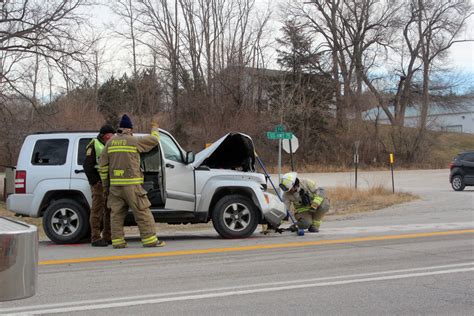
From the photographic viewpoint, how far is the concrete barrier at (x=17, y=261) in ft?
6.76

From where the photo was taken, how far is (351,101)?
5475cm

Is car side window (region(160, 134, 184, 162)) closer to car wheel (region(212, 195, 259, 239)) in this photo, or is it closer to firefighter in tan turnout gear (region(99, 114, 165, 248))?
firefighter in tan turnout gear (region(99, 114, 165, 248))

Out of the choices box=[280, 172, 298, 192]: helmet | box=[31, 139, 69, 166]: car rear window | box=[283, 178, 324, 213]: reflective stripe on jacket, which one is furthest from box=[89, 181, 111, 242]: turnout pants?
box=[283, 178, 324, 213]: reflective stripe on jacket

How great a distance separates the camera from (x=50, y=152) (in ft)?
30.8

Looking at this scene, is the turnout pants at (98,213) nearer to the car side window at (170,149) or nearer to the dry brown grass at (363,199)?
the car side window at (170,149)

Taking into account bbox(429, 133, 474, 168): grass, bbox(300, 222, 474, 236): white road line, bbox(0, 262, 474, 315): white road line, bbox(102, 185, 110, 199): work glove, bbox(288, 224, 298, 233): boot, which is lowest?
bbox(0, 262, 474, 315): white road line

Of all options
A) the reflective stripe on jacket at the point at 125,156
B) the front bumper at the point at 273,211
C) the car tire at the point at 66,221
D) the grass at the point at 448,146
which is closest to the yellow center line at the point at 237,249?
the front bumper at the point at 273,211

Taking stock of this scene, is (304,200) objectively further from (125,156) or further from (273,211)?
(125,156)

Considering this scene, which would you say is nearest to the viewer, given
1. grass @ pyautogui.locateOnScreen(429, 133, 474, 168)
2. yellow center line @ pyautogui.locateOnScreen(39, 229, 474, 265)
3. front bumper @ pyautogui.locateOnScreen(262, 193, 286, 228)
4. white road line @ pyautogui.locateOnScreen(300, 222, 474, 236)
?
yellow center line @ pyautogui.locateOnScreen(39, 229, 474, 265)

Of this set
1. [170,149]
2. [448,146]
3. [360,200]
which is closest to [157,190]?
[170,149]

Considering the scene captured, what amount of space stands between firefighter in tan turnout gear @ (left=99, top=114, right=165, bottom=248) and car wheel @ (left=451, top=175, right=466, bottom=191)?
61.2 ft

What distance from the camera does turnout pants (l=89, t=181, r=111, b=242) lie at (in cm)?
873

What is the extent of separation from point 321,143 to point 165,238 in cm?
4422

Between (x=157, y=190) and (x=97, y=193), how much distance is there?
3.28 feet
